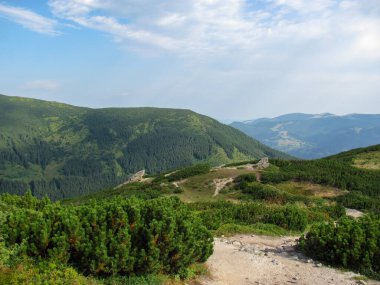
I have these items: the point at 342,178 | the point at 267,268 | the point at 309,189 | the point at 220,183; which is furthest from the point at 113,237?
the point at 342,178

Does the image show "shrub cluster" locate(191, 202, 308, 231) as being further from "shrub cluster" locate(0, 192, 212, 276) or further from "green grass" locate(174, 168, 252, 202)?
"green grass" locate(174, 168, 252, 202)

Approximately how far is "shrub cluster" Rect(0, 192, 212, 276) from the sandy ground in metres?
1.32

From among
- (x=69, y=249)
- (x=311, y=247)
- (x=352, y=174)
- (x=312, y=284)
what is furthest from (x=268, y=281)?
(x=352, y=174)

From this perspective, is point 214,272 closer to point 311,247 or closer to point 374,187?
point 311,247

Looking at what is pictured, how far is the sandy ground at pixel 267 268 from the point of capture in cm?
1148

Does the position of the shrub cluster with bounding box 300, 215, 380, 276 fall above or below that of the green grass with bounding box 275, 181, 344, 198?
above

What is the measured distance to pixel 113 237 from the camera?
9.53 meters

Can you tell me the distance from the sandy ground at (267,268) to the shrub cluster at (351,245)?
52cm

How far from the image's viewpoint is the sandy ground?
37.7ft

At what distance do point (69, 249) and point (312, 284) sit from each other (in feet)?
24.3

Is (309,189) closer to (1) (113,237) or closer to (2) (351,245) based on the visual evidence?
(2) (351,245)

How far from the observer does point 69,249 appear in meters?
9.42

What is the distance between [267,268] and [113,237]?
583 centimetres

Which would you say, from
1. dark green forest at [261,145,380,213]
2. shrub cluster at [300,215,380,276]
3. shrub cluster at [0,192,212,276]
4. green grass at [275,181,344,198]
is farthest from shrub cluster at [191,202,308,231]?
green grass at [275,181,344,198]
